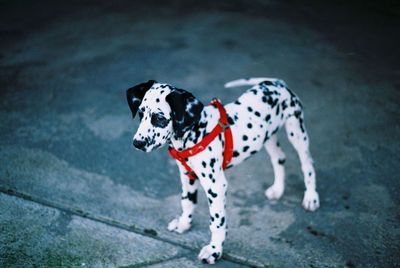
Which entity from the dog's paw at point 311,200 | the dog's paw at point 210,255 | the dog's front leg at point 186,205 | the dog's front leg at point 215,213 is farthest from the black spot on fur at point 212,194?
the dog's paw at point 311,200

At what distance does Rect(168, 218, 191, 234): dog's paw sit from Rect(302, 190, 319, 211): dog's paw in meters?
1.25

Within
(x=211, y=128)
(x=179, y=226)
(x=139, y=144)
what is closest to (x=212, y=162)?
(x=211, y=128)

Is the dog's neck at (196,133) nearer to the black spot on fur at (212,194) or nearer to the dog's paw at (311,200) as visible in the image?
the black spot on fur at (212,194)

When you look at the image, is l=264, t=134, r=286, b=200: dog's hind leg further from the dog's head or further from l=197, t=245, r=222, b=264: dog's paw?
the dog's head

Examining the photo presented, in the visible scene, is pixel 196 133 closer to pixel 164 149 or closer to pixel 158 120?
pixel 158 120

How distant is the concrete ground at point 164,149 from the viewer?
3.42 meters

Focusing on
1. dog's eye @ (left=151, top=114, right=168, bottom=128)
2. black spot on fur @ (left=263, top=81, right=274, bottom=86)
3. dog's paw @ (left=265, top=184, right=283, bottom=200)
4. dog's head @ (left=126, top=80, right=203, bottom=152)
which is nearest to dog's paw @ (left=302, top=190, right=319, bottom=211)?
dog's paw @ (left=265, top=184, right=283, bottom=200)

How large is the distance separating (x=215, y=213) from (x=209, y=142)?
24.6 inches

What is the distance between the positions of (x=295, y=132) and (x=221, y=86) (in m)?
2.44

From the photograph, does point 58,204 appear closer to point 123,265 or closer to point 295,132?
point 123,265

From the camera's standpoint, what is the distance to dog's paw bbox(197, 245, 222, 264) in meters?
3.22

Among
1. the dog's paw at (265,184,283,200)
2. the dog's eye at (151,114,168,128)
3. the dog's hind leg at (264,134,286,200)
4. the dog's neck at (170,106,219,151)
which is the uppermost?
the dog's eye at (151,114,168,128)

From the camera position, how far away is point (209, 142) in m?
2.96

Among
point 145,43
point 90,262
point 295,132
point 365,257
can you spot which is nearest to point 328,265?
point 365,257
